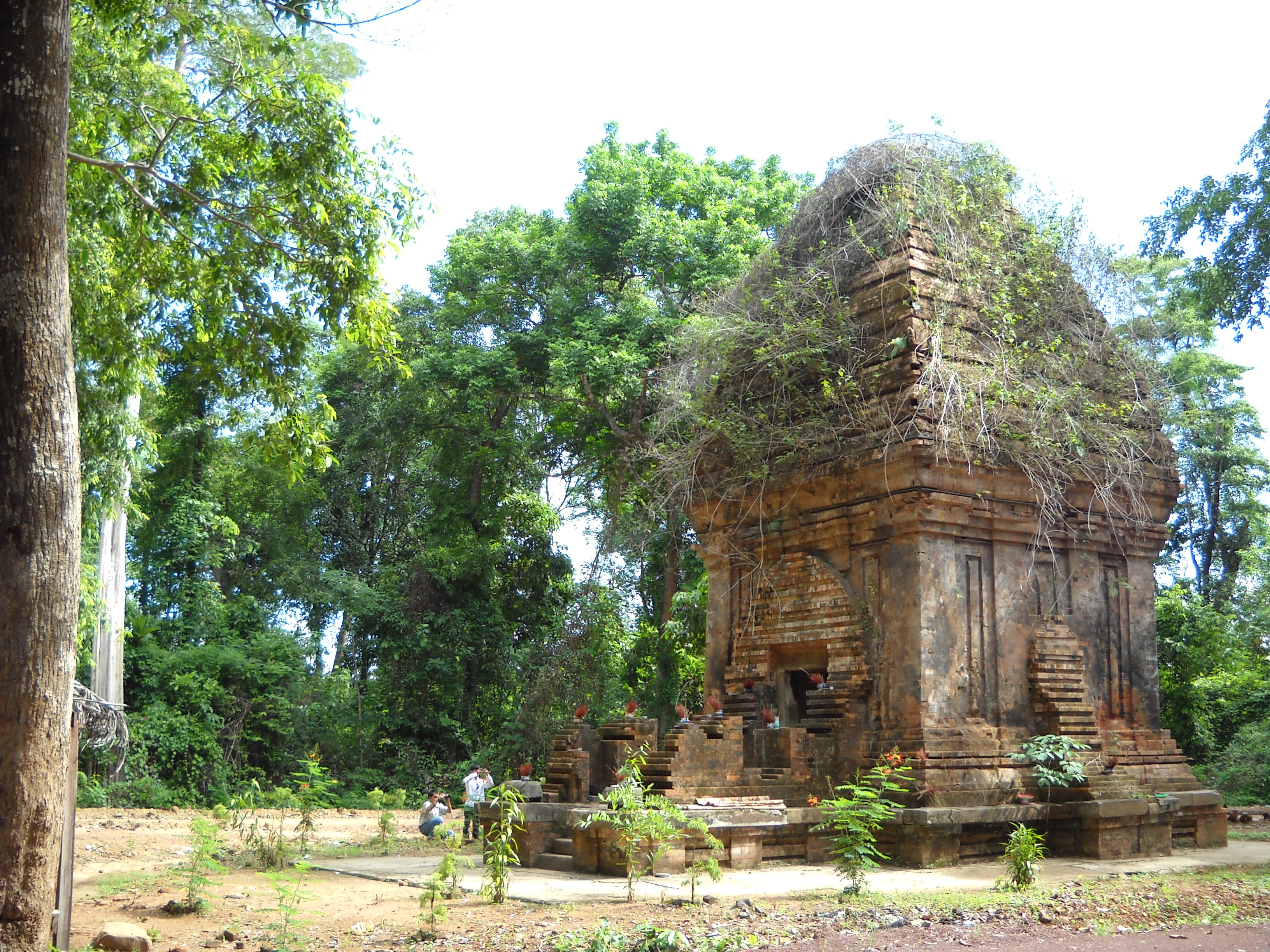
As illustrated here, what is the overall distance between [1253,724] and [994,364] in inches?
423

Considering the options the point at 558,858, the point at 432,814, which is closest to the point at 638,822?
the point at 558,858

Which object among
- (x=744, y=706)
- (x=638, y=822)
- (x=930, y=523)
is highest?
(x=930, y=523)

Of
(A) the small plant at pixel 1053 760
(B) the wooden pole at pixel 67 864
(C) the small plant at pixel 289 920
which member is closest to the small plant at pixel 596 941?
(C) the small plant at pixel 289 920

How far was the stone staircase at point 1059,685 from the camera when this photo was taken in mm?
10961

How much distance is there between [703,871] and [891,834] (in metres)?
2.22

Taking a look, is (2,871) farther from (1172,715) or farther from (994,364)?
(1172,715)

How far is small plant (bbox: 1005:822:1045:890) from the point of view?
8.23 meters

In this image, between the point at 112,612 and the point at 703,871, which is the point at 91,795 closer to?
the point at 112,612

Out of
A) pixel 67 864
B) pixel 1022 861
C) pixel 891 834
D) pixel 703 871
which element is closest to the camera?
pixel 67 864

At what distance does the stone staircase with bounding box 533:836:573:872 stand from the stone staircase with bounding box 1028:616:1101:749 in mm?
4886

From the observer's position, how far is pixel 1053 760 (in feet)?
34.9

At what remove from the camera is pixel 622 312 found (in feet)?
64.1

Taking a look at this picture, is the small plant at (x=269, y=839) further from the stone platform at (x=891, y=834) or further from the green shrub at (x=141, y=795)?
the green shrub at (x=141, y=795)

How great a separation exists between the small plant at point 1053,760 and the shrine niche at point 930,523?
11 cm
